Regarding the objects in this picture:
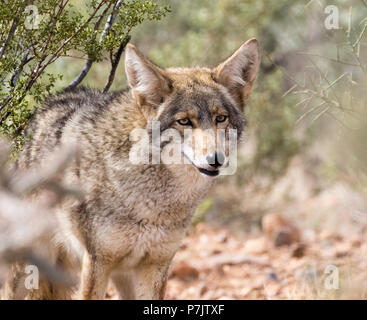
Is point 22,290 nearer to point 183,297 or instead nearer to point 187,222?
point 187,222

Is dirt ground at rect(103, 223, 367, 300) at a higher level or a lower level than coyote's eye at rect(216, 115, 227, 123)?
lower

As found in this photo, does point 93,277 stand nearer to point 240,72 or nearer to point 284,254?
point 240,72

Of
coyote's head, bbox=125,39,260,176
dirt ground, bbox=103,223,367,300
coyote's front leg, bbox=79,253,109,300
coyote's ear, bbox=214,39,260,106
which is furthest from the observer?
dirt ground, bbox=103,223,367,300

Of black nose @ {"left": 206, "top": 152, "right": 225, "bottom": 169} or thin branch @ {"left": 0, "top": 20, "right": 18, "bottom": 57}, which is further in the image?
thin branch @ {"left": 0, "top": 20, "right": 18, "bottom": 57}

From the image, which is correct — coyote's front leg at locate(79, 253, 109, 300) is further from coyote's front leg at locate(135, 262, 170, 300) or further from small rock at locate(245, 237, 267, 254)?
small rock at locate(245, 237, 267, 254)

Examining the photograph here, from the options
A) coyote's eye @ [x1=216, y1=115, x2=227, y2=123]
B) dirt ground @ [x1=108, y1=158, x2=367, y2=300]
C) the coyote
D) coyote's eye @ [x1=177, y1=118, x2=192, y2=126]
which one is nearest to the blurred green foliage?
the coyote

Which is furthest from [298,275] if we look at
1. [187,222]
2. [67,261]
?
[67,261]

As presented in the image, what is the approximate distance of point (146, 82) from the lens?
462 cm

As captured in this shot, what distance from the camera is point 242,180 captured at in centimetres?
1109

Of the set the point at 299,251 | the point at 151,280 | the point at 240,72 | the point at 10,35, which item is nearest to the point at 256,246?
the point at 299,251

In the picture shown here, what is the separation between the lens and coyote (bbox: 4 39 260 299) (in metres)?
4.56

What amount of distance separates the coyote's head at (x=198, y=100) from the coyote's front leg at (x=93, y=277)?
101 centimetres

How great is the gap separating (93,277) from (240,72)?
6.55 ft
